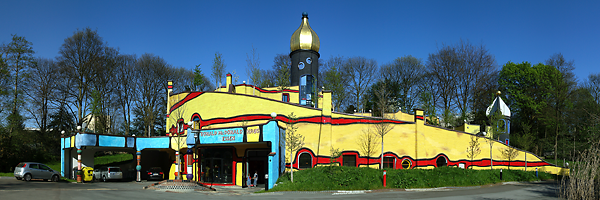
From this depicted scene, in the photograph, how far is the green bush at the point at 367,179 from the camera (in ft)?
65.8

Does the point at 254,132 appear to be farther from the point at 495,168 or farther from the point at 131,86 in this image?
the point at 131,86

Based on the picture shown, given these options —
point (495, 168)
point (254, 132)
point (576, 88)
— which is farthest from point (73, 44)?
point (576, 88)

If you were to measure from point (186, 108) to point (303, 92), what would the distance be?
1214 centimetres

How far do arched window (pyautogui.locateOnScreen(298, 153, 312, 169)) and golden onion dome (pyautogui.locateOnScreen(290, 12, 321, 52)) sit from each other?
588 inches

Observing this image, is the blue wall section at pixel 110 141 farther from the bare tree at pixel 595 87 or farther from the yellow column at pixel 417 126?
the bare tree at pixel 595 87

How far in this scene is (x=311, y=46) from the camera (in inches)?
1463

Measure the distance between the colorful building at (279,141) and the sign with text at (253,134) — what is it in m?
0.05

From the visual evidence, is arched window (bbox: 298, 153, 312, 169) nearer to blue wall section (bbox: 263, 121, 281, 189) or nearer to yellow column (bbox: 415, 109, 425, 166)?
blue wall section (bbox: 263, 121, 281, 189)

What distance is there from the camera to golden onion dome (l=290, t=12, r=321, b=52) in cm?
3703

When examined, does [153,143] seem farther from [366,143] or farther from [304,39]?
[304,39]

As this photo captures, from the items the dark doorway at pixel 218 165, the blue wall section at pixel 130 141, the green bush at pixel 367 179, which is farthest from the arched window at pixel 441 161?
the blue wall section at pixel 130 141

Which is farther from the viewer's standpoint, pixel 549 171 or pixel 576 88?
pixel 576 88

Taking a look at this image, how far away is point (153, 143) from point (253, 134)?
11532 millimetres

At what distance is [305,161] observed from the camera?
25.2m
